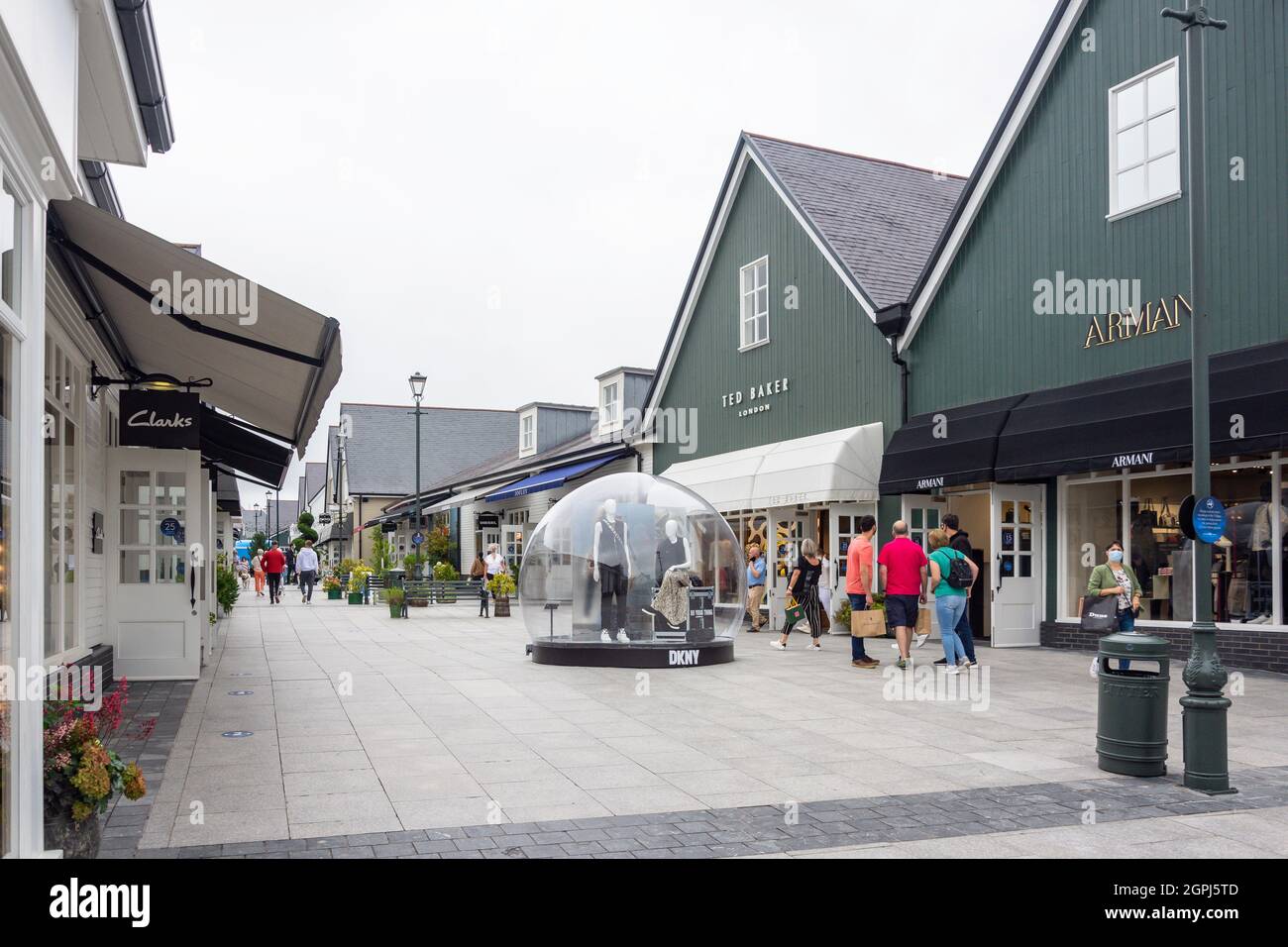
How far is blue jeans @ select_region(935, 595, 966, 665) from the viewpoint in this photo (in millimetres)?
13305

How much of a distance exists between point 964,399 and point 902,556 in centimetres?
530

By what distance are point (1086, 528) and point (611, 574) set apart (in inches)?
269

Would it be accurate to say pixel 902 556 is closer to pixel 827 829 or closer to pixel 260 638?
pixel 827 829

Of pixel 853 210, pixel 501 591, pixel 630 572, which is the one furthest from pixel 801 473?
pixel 501 591

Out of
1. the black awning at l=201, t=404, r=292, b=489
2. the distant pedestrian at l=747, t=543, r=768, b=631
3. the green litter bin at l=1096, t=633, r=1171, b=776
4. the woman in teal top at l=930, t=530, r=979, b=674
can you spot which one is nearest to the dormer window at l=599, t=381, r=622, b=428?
the distant pedestrian at l=747, t=543, r=768, b=631

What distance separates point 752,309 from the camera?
24.5 meters

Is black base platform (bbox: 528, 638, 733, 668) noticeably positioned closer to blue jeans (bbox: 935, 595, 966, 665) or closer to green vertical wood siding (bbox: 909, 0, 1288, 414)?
blue jeans (bbox: 935, 595, 966, 665)

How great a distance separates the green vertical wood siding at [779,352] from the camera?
807 inches

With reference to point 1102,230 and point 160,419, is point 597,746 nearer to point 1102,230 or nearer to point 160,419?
point 160,419

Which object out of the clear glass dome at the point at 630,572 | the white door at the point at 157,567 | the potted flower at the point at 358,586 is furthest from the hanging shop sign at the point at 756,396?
the white door at the point at 157,567

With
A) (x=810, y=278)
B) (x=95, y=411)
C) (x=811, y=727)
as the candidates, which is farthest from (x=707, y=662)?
(x=810, y=278)

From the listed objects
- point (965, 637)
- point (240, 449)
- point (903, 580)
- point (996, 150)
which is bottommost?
point (965, 637)

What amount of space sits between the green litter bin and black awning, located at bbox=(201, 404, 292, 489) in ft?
33.7

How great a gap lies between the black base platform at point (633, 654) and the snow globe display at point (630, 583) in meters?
0.01
